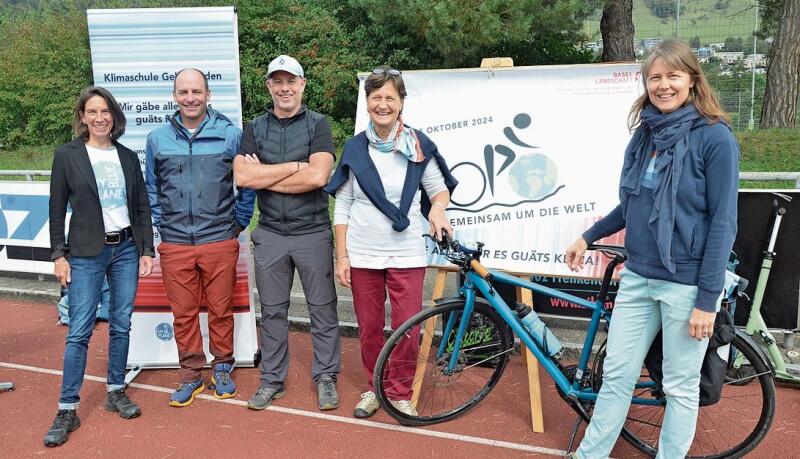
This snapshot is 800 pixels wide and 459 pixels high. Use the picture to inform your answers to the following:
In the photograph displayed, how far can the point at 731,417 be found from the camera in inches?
141

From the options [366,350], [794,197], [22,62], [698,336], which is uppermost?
[22,62]

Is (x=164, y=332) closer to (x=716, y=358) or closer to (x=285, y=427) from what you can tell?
(x=285, y=427)

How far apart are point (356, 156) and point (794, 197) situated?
283 centimetres

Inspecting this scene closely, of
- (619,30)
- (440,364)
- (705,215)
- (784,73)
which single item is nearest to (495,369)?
(440,364)

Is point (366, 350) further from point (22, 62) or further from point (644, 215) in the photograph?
point (22, 62)

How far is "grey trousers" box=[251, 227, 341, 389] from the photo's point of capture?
12.4 ft

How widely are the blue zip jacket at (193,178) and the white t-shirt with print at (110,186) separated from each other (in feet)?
0.80

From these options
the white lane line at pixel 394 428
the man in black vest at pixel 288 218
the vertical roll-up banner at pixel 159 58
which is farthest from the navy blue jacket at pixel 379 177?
the vertical roll-up banner at pixel 159 58

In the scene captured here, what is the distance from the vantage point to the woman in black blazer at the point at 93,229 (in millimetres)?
3496

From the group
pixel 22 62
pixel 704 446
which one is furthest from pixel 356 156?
pixel 22 62

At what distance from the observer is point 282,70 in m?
3.54

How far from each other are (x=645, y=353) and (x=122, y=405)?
9.87 ft

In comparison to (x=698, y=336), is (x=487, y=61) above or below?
above

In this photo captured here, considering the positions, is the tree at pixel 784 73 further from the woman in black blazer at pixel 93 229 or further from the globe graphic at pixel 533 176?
the woman in black blazer at pixel 93 229
